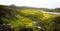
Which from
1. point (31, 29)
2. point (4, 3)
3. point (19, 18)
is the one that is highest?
point (4, 3)

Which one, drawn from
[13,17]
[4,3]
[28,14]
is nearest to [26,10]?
[28,14]

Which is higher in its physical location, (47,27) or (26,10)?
(26,10)

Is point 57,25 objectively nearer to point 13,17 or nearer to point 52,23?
point 52,23

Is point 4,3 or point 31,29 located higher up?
point 4,3

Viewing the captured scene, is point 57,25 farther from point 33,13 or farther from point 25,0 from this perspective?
point 25,0

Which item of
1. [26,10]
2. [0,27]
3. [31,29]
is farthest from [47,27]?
[0,27]

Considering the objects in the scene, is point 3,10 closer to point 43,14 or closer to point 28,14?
point 28,14

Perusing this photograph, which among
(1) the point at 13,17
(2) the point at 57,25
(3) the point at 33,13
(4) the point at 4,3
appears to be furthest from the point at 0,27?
(2) the point at 57,25
